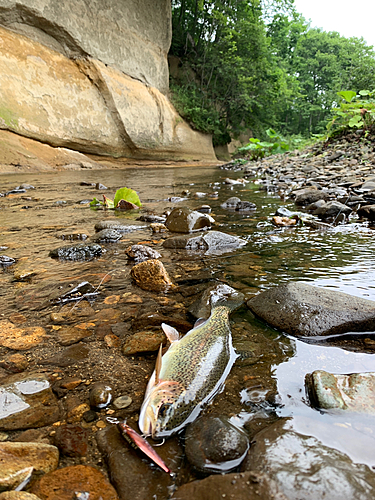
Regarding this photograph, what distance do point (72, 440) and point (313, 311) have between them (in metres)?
1.47

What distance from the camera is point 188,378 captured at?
140 cm

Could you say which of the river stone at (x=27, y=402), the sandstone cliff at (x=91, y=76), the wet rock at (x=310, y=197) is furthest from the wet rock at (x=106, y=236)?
the sandstone cliff at (x=91, y=76)

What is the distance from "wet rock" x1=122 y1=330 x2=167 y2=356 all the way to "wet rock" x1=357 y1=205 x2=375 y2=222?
162 inches

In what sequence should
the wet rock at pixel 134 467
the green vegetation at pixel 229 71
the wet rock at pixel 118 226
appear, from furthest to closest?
the green vegetation at pixel 229 71 < the wet rock at pixel 118 226 < the wet rock at pixel 134 467

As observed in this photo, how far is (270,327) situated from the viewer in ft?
6.50

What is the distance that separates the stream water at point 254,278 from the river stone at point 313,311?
0.09m

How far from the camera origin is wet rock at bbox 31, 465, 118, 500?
3.25 ft

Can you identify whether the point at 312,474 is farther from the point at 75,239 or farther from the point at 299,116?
the point at 299,116

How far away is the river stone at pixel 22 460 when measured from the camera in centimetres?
98

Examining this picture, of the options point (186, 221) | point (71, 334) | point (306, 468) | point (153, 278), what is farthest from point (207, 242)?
point (306, 468)

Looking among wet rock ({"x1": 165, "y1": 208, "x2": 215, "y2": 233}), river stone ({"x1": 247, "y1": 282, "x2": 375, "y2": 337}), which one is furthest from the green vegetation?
river stone ({"x1": 247, "y1": 282, "x2": 375, "y2": 337})

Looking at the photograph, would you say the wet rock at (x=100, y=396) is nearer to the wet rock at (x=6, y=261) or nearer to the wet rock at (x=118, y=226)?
the wet rock at (x=6, y=261)

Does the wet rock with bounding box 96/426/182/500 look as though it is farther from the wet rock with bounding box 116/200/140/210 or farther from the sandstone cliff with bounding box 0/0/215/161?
the sandstone cliff with bounding box 0/0/215/161

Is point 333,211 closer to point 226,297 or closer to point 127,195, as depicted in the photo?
point 226,297
